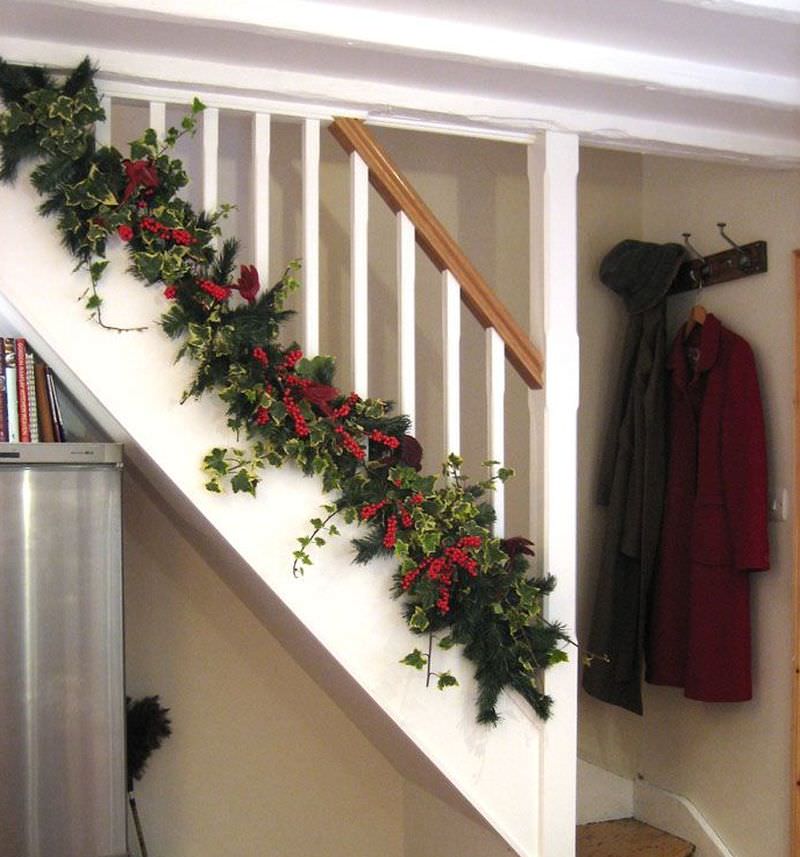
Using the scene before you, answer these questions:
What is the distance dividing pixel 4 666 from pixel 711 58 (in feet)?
6.69

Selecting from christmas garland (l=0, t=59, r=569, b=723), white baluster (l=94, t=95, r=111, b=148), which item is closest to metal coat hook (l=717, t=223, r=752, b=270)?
christmas garland (l=0, t=59, r=569, b=723)

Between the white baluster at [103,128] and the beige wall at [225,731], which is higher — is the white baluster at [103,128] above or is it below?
above

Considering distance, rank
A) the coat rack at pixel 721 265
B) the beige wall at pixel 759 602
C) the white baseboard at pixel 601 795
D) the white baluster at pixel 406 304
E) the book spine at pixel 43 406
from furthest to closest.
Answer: the white baseboard at pixel 601 795 < the coat rack at pixel 721 265 < the beige wall at pixel 759 602 < the book spine at pixel 43 406 < the white baluster at pixel 406 304

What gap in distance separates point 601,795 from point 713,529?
1.04m

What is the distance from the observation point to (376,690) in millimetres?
2414

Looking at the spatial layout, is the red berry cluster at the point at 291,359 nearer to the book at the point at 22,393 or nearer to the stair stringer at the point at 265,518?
the stair stringer at the point at 265,518

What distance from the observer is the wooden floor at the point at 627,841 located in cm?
323

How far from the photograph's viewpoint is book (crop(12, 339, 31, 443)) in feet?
8.32

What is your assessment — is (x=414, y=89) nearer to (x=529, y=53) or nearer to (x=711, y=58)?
(x=529, y=53)

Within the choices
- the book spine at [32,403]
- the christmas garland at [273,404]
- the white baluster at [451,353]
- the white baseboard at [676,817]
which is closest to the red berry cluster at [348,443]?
the christmas garland at [273,404]

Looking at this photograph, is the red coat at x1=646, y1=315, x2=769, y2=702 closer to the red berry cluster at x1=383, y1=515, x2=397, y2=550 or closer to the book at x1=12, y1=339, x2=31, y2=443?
the red berry cluster at x1=383, y1=515, x2=397, y2=550

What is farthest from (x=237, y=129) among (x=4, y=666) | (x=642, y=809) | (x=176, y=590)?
(x=642, y=809)

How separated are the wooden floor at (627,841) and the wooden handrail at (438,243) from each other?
1574mm

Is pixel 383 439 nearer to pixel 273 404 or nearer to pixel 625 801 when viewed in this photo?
pixel 273 404
